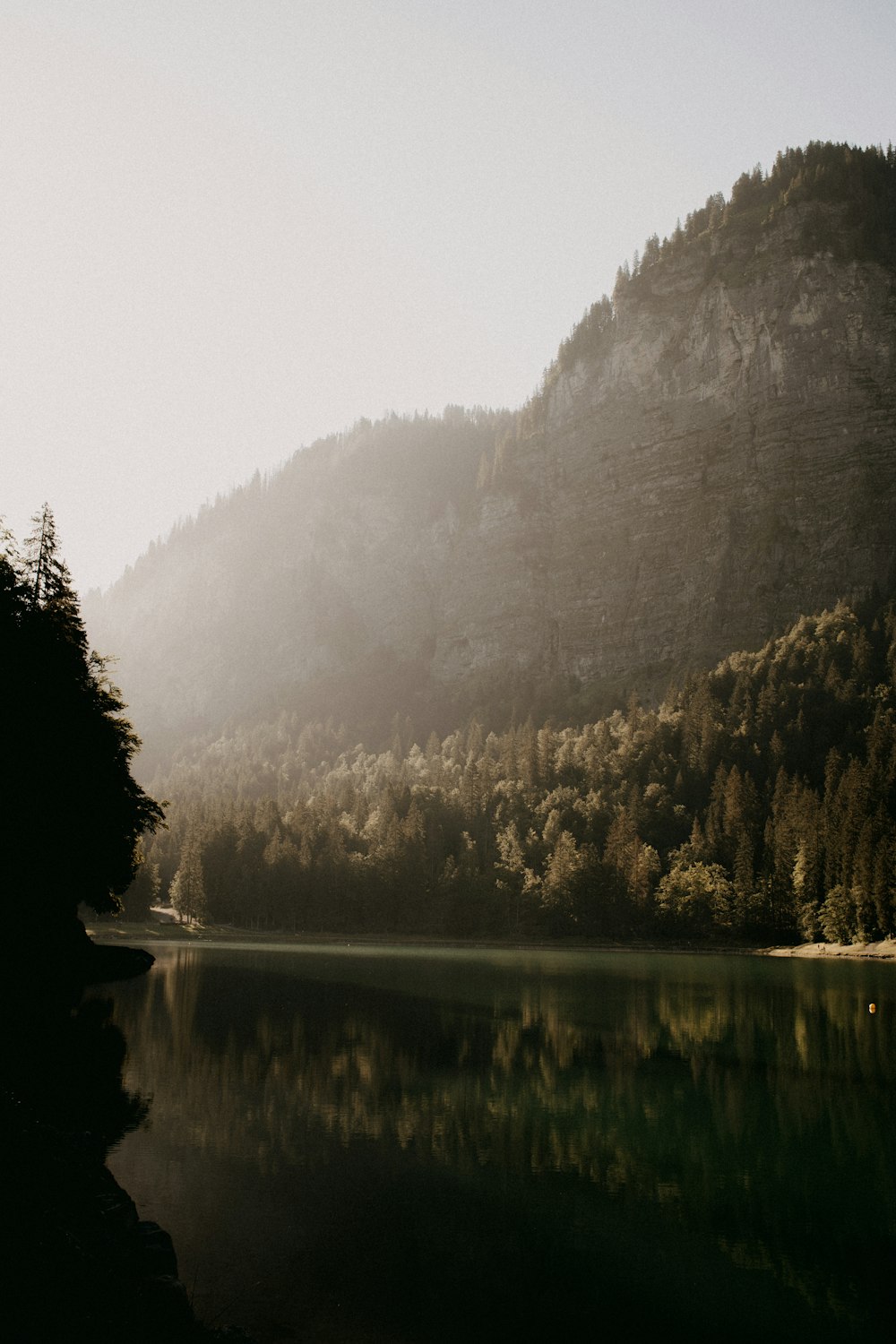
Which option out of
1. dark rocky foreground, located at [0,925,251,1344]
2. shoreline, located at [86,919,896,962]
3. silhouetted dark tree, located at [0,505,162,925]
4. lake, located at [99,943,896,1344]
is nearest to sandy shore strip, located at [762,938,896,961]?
shoreline, located at [86,919,896,962]

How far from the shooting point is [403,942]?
123m

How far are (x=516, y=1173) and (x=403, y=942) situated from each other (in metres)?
107

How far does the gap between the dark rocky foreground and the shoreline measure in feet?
252

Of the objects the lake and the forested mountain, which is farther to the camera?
the forested mountain

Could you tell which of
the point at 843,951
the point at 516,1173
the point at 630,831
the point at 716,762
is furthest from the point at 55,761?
the point at 716,762

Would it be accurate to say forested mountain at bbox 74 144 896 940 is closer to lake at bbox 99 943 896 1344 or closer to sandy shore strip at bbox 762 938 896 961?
sandy shore strip at bbox 762 938 896 961

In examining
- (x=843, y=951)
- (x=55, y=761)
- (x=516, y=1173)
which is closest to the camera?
(x=516, y=1173)

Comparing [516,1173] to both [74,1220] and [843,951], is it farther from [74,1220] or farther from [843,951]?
[843,951]

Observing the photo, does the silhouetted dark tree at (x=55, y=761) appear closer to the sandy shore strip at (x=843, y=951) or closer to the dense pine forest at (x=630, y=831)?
the sandy shore strip at (x=843, y=951)

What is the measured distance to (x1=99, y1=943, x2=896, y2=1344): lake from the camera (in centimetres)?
1339

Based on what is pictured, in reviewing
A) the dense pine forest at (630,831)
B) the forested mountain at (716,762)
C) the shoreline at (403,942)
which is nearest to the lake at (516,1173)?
the shoreline at (403,942)

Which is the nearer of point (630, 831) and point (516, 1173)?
point (516, 1173)

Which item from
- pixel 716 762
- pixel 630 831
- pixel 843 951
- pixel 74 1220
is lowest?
pixel 843 951

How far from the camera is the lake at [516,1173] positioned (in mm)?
13391
